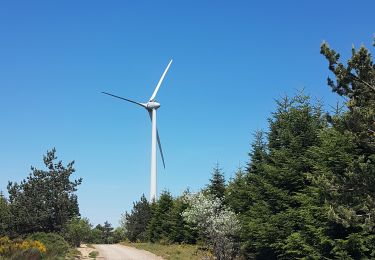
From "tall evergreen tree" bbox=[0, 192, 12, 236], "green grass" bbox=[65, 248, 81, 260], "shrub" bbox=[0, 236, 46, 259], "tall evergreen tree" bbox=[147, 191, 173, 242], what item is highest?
"tall evergreen tree" bbox=[147, 191, 173, 242]

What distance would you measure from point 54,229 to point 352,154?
20612mm

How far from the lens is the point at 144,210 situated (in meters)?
53.3

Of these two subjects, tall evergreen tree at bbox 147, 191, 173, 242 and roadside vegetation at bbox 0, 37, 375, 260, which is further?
tall evergreen tree at bbox 147, 191, 173, 242

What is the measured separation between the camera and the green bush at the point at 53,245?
23.4m

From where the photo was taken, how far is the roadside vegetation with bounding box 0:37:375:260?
12.3 metres

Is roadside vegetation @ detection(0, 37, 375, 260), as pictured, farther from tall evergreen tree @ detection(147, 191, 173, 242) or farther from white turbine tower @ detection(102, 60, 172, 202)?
white turbine tower @ detection(102, 60, 172, 202)

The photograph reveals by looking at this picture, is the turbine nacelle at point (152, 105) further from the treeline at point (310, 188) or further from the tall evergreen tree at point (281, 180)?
the tall evergreen tree at point (281, 180)

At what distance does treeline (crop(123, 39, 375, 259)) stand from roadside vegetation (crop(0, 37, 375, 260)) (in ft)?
0.11

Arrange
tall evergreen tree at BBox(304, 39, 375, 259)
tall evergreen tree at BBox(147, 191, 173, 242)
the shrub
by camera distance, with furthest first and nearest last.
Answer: tall evergreen tree at BBox(147, 191, 173, 242), the shrub, tall evergreen tree at BBox(304, 39, 375, 259)

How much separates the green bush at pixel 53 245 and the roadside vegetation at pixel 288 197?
3.1 inches

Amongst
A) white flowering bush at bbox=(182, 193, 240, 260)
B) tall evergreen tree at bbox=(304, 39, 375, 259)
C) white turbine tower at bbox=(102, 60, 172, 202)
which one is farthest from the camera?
white turbine tower at bbox=(102, 60, 172, 202)

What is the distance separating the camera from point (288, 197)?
66.7 ft

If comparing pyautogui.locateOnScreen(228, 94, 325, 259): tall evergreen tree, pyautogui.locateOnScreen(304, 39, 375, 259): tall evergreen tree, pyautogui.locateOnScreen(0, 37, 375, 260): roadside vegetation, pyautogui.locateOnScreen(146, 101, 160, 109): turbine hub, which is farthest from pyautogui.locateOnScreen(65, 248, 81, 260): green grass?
pyautogui.locateOnScreen(146, 101, 160, 109): turbine hub

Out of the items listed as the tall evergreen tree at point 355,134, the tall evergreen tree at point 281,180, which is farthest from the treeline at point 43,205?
the tall evergreen tree at point 355,134
